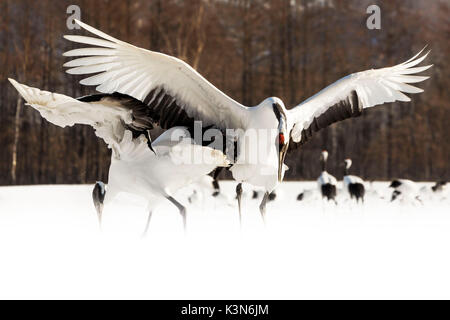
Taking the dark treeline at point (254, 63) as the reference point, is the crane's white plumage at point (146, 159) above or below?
below

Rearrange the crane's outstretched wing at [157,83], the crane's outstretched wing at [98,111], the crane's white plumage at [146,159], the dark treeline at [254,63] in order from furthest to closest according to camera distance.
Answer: the dark treeline at [254,63] < the crane's outstretched wing at [157,83] < the crane's white plumage at [146,159] < the crane's outstretched wing at [98,111]

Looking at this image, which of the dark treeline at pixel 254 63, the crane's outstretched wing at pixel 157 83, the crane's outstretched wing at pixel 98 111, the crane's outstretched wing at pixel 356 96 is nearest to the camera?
the crane's outstretched wing at pixel 98 111

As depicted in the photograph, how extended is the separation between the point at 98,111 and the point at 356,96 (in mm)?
2826

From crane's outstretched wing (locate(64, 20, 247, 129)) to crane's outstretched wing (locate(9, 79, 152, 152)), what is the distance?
0.17 metres

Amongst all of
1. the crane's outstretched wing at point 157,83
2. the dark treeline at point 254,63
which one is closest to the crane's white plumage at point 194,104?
the crane's outstretched wing at point 157,83

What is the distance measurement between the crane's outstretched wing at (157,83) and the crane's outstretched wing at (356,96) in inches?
38.6

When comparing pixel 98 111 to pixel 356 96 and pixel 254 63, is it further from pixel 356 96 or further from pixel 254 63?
pixel 254 63

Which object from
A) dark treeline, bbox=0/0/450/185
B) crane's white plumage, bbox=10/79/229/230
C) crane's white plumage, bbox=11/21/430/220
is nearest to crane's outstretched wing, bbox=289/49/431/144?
crane's white plumage, bbox=11/21/430/220

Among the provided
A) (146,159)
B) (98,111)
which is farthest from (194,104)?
(98,111)

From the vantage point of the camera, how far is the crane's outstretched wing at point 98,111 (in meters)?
3.34

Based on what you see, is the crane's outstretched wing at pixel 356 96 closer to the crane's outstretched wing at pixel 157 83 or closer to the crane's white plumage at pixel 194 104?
the crane's white plumage at pixel 194 104

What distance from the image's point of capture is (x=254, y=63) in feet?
46.8

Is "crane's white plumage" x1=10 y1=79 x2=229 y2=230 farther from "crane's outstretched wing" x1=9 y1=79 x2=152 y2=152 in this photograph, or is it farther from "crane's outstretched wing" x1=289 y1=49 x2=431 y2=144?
"crane's outstretched wing" x1=289 y1=49 x2=431 y2=144

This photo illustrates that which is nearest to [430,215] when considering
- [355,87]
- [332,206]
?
[332,206]
